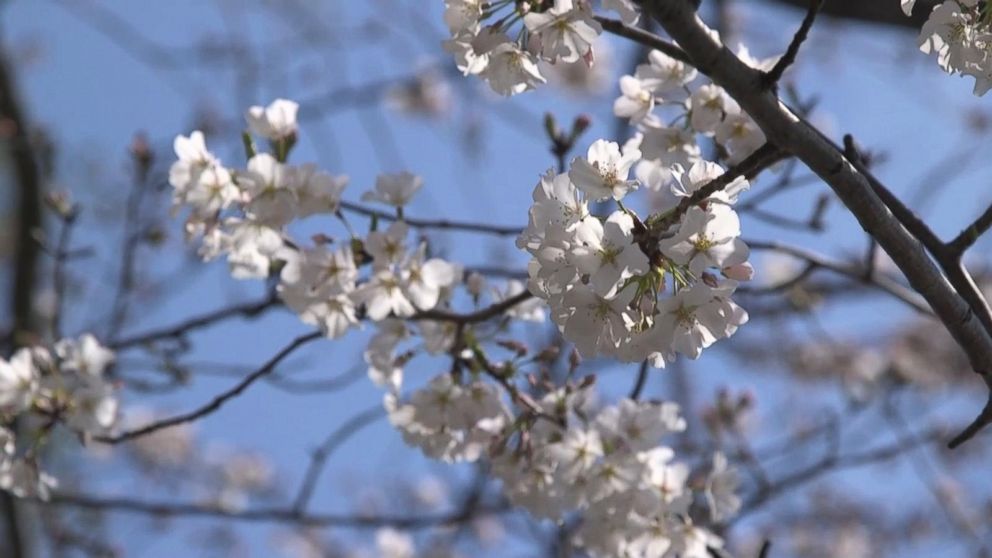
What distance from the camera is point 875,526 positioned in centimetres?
782

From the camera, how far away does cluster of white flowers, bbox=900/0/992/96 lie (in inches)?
59.5

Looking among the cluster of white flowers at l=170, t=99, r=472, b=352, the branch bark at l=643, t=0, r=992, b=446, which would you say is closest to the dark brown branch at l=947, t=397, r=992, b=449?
the branch bark at l=643, t=0, r=992, b=446

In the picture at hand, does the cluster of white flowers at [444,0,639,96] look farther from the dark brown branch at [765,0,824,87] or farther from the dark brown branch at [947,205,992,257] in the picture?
the dark brown branch at [947,205,992,257]

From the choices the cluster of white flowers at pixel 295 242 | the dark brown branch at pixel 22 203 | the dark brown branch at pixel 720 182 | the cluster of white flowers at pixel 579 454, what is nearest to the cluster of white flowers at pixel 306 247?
the cluster of white flowers at pixel 295 242

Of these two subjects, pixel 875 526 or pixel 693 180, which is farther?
pixel 875 526

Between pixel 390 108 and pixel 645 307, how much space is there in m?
6.63

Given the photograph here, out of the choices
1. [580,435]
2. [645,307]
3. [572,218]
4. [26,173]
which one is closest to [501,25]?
[572,218]

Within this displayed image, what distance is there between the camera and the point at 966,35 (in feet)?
4.98

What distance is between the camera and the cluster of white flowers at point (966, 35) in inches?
59.5

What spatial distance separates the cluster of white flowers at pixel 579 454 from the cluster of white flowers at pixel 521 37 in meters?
0.72

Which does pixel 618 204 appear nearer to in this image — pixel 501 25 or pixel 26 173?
pixel 501 25

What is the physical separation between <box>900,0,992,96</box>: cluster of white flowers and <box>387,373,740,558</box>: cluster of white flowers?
0.92 metres

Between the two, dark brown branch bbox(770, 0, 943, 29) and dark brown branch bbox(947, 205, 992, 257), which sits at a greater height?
dark brown branch bbox(947, 205, 992, 257)

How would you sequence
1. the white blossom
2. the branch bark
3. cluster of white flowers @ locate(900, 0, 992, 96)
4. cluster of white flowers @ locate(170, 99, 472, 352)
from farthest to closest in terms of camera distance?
the white blossom < cluster of white flowers @ locate(170, 99, 472, 352) < cluster of white flowers @ locate(900, 0, 992, 96) < the branch bark
